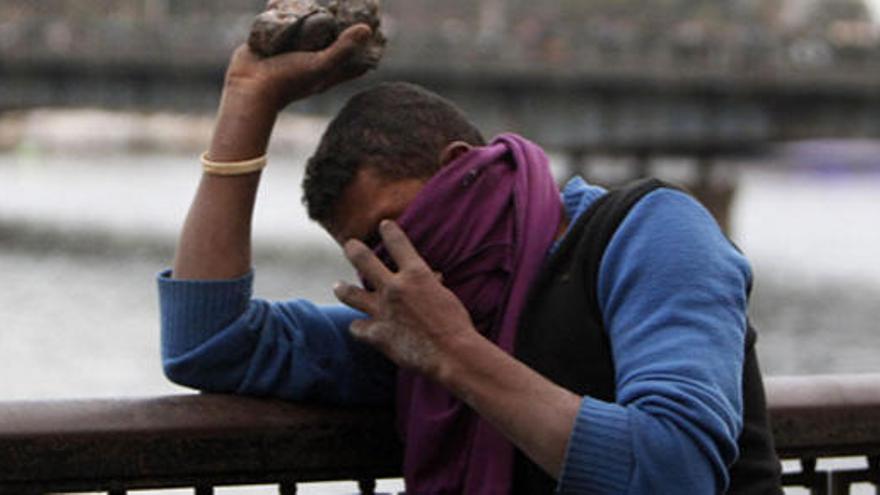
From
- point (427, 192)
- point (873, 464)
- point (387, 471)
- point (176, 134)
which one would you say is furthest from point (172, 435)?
point (176, 134)

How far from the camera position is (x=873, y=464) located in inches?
130

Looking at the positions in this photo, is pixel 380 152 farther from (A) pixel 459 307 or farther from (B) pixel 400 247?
(A) pixel 459 307

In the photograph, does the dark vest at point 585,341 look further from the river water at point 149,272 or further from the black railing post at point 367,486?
the river water at point 149,272

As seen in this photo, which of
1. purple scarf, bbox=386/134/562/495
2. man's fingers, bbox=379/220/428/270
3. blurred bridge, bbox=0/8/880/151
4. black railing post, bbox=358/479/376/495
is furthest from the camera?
blurred bridge, bbox=0/8/880/151

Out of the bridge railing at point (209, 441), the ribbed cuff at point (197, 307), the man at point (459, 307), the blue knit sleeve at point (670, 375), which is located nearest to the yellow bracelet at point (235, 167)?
the man at point (459, 307)

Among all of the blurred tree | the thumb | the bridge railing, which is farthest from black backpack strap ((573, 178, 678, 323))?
the blurred tree

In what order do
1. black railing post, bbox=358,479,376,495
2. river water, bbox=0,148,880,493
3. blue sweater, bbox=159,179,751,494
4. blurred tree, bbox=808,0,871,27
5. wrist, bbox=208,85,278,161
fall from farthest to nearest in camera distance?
blurred tree, bbox=808,0,871,27 → river water, bbox=0,148,880,493 → black railing post, bbox=358,479,376,495 → wrist, bbox=208,85,278,161 → blue sweater, bbox=159,179,751,494

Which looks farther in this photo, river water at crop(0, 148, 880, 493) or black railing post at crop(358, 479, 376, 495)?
river water at crop(0, 148, 880, 493)

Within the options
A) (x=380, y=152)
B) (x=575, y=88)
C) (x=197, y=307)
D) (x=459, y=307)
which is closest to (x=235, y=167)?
(x=197, y=307)

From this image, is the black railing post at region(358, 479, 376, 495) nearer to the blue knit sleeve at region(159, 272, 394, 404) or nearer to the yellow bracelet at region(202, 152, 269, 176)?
the blue knit sleeve at region(159, 272, 394, 404)

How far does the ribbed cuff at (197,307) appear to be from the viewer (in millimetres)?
2988

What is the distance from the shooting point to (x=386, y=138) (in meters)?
2.66

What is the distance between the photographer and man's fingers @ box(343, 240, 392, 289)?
2.48m

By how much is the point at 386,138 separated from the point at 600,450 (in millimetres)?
572
